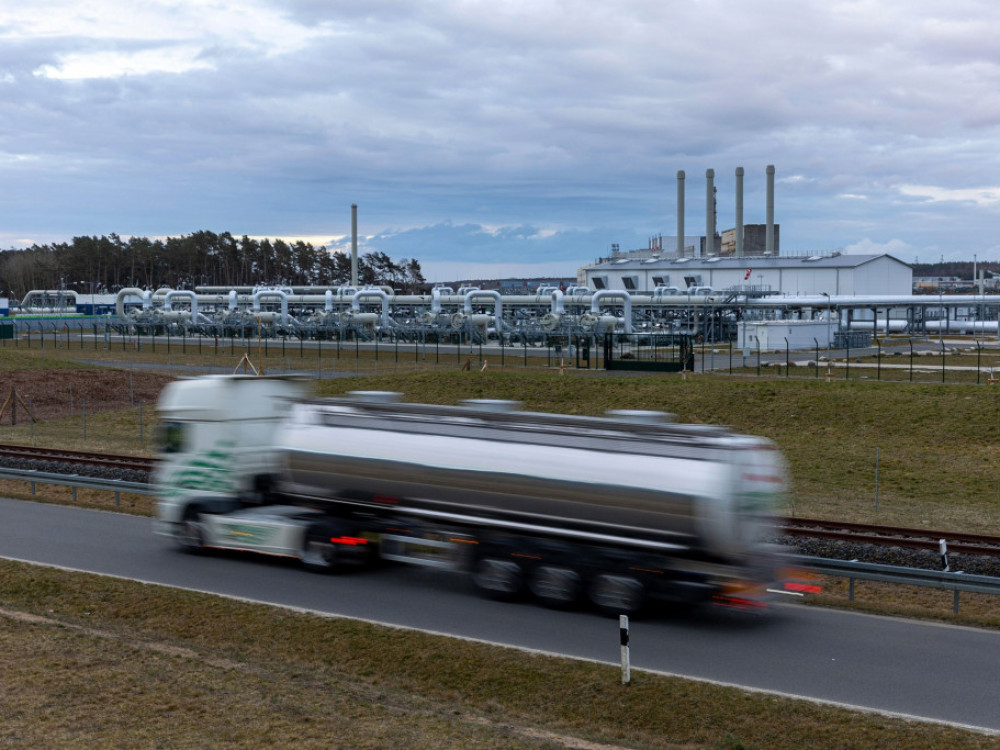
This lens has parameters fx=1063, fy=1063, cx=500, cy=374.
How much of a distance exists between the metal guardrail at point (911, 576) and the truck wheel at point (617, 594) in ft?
9.24

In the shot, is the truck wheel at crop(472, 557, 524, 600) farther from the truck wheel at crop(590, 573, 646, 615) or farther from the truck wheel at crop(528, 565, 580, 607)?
the truck wheel at crop(590, 573, 646, 615)

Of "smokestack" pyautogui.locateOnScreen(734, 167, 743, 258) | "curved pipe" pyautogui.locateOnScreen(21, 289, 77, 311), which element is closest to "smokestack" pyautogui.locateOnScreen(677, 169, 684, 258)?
"smokestack" pyautogui.locateOnScreen(734, 167, 743, 258)

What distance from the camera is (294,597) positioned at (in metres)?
16.4

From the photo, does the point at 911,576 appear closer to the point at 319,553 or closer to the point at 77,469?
the point at 319,553

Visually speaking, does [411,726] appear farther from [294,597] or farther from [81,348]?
[81,348]

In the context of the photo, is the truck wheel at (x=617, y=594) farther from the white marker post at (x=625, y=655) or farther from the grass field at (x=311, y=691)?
the white marker post at (x=625, y=655)

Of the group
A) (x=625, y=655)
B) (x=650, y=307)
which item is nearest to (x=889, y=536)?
(x=625, y=655)

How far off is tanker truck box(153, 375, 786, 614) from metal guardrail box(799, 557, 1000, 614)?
207 cm

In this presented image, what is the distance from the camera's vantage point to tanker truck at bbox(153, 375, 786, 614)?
14.3 meters

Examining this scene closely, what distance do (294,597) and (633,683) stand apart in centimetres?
632

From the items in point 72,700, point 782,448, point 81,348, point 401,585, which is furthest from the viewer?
point 81,348

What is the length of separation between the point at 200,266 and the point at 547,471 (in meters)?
186

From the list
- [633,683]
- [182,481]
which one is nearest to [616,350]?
[182,481]

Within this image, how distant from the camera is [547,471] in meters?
15.1
